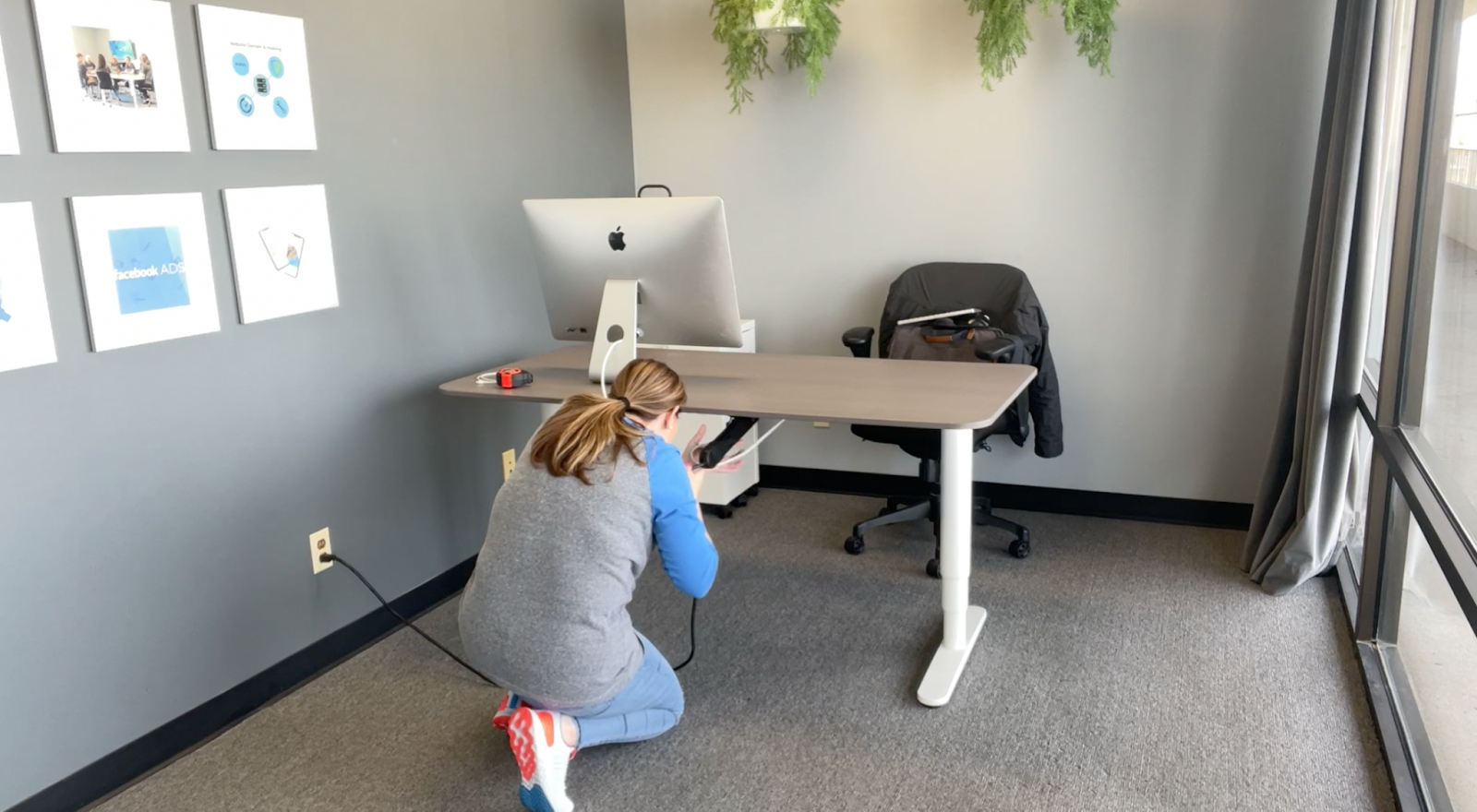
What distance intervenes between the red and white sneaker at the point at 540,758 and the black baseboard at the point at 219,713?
91cm

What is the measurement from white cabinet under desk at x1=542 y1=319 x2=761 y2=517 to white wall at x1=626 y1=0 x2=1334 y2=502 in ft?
0.82

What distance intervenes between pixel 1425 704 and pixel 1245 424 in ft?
4.66

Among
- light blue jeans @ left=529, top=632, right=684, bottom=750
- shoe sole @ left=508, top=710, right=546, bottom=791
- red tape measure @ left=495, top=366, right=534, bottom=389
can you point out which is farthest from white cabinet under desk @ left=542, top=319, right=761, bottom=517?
shoe sole @ left=508, top=710, right=546, bottom=791

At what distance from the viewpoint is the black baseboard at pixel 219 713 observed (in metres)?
2.19

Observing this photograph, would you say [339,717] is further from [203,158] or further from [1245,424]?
[1245,424]

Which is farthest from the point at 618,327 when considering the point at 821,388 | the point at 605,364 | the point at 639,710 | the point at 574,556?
the point at 639,710

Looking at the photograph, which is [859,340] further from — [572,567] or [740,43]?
[572,567]

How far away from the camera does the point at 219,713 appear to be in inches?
98.2

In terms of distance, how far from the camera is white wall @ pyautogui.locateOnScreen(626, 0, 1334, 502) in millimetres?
3314

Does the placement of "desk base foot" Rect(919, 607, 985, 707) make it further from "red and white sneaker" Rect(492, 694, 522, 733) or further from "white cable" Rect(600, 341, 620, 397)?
→ "white cable" Rect(600, 341, 620, 397)

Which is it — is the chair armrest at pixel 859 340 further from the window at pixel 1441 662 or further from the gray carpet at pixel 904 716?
the window at pixel 1441 662

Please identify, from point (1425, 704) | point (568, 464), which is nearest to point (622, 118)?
point (568, 464)

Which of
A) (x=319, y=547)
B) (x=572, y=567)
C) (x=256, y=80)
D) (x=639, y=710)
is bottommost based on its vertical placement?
(x=639, y=710)

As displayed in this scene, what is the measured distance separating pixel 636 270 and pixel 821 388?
21.9 inches
